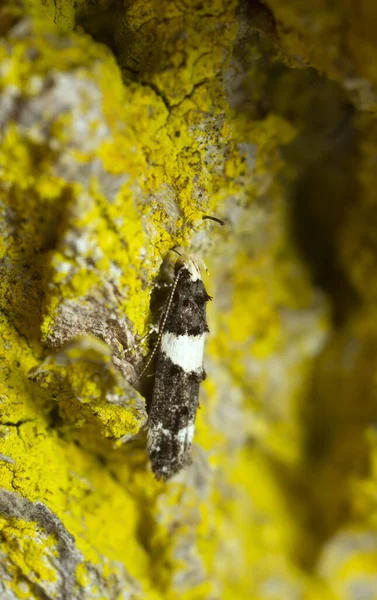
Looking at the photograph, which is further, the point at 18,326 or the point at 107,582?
the point at 107,582

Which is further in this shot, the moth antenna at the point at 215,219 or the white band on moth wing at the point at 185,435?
the white band on moth wing at the point at 185,435

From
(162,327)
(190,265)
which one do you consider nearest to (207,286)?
(190,265)

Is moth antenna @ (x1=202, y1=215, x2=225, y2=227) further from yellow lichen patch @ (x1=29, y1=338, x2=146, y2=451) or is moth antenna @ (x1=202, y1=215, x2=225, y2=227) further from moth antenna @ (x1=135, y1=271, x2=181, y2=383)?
yellow lichen patch @ (x1=29, y1=338, x2=146, y2=451)

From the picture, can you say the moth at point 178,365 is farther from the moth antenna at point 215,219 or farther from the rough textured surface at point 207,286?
the moth antenna at point 215,219

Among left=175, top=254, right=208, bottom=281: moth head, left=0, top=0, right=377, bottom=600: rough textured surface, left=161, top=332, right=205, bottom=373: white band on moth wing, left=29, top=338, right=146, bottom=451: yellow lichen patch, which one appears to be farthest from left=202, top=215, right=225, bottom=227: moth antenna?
left=29, top=338, right=146, bottom=451: yellow lichen patch

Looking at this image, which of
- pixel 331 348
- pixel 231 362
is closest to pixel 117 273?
pixel 231 362

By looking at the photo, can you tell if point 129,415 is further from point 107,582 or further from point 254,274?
point 254,274

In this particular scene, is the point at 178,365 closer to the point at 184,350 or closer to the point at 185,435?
the point at 184,350

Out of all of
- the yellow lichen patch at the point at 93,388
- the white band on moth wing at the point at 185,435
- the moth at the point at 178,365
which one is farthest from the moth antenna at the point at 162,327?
the white band on moth wing at the point at 185,435
